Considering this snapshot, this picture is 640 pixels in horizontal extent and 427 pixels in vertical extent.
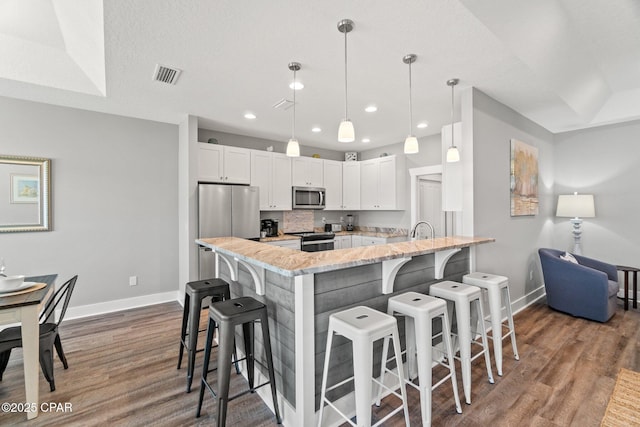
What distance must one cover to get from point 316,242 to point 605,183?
4.77 meters

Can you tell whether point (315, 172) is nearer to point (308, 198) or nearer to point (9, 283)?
point (308, 198)

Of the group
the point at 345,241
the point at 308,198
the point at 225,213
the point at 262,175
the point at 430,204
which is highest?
the point at 262,175

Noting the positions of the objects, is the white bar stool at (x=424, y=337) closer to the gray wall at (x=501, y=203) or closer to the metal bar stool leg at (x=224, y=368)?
the metal bar stool leg at (x=224, y=368)

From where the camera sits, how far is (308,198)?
537 cm

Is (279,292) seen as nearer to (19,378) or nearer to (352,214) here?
(19,378)

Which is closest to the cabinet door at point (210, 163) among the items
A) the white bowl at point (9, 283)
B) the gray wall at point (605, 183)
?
the white bowl at point (9, 283)

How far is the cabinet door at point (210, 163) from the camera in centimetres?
414

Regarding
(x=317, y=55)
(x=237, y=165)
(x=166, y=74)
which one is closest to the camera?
(x=317, y=55)

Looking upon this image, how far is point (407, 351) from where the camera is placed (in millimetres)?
2297

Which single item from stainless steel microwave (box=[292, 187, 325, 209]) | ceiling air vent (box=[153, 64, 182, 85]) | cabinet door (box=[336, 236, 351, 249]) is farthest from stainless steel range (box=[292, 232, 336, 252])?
ceiling air vent (box=[153, 64, 182, 85])

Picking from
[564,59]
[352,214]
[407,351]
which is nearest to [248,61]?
[407,351]

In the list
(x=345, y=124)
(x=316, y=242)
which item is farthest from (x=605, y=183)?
(x=345, y=124)

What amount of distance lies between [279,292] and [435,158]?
4140mm

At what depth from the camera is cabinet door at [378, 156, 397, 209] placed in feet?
17.4
